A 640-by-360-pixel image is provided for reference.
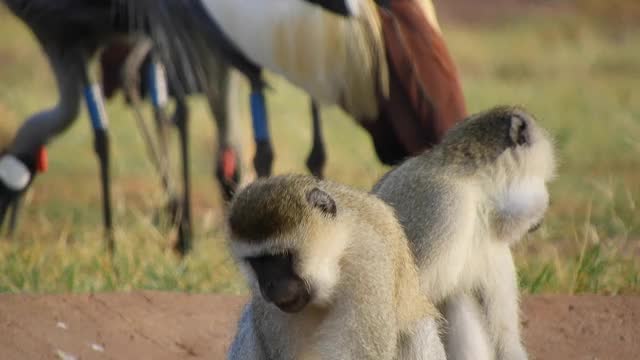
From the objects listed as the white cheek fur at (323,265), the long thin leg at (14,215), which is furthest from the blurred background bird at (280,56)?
the white cheek fur at (323,265)

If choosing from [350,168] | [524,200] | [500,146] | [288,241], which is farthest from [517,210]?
[350,168]

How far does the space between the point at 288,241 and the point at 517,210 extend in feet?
3.07

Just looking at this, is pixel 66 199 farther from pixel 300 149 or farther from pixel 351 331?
pixel 351 331

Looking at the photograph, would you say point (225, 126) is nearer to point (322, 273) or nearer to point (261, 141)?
point (261, 141)

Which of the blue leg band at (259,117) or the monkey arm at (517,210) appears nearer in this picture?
the monkey arm at (517,210)

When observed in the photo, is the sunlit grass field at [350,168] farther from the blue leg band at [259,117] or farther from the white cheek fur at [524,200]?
the blue leg band at [259,117]

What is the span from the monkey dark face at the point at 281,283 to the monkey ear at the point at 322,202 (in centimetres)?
12

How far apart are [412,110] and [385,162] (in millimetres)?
231

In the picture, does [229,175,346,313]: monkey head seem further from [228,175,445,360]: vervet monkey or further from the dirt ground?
the dirt ground

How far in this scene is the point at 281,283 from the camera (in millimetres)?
3154

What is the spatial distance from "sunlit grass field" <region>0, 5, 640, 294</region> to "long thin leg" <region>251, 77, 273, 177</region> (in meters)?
0.36

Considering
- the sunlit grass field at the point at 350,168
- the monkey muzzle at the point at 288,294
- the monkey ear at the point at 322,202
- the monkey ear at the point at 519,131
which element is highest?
the monkey ear at the point at 322,202

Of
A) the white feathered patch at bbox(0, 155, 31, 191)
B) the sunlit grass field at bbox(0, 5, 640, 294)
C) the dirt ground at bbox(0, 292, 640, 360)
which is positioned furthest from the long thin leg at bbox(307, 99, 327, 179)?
the dirt ground at bbox(0, 292, 640, 360)

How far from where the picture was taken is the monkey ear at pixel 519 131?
13.3 feet
